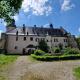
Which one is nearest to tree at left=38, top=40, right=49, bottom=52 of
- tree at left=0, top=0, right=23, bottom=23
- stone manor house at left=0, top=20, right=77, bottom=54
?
stone manor house at left=0, top=20, right=77, bottom=54

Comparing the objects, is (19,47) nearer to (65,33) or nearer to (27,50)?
(27,50)

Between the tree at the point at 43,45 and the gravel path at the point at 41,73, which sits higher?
the tree at the point at 43,45

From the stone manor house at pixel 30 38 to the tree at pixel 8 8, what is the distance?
2024 inches

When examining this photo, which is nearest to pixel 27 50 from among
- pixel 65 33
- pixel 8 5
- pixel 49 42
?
pixel 49 42

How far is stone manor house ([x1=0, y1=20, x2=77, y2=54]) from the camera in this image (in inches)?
3179

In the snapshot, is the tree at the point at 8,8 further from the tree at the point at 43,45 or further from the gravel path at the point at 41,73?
the tree at the point at 43,45

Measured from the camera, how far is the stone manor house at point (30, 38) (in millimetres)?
80750

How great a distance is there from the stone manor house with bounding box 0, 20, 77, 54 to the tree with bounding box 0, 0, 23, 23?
51.4 m

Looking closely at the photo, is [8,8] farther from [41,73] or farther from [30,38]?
[30,38]

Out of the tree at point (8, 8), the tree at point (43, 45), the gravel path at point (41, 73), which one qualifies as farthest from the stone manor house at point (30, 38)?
the gravel path at point (41, 73)

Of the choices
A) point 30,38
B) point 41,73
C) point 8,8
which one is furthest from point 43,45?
point 41,73

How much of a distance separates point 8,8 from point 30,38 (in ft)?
183

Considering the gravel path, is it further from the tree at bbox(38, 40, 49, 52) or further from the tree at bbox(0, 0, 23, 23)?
the tree at bbox(38, 40, 49, 52)

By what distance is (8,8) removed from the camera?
26.2 metres
